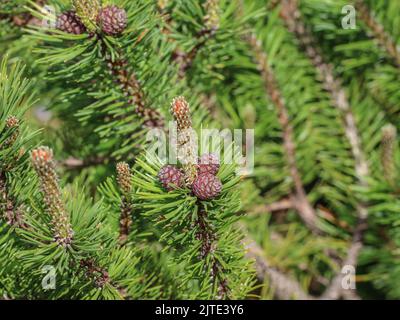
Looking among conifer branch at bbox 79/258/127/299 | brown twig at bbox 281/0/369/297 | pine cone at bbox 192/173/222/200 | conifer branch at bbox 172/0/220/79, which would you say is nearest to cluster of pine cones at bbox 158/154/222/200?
pine cone at bbox 192/173/222/200

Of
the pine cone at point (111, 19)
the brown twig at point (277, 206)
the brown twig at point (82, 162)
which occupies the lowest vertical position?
the brown twig at point (277, 206)

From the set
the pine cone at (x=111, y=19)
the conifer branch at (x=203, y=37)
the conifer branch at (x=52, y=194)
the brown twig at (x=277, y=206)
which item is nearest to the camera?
the conifer branch at (x=52, y=194)

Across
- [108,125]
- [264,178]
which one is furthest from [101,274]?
[264,178]

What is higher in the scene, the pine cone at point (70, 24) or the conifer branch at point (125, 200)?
the pine cone at point (70, 24)

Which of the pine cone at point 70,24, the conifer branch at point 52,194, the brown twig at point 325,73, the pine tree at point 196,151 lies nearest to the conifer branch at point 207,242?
the pine tree at point 196,151

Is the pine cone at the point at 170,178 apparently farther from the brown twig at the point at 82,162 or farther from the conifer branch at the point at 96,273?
the brown twig at the point at 82,162

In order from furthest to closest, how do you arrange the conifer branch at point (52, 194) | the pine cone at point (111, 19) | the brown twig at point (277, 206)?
the brown twig at point (277, 206), the pine cone at point (111, 19), the conifer branch at point (52, 194)
